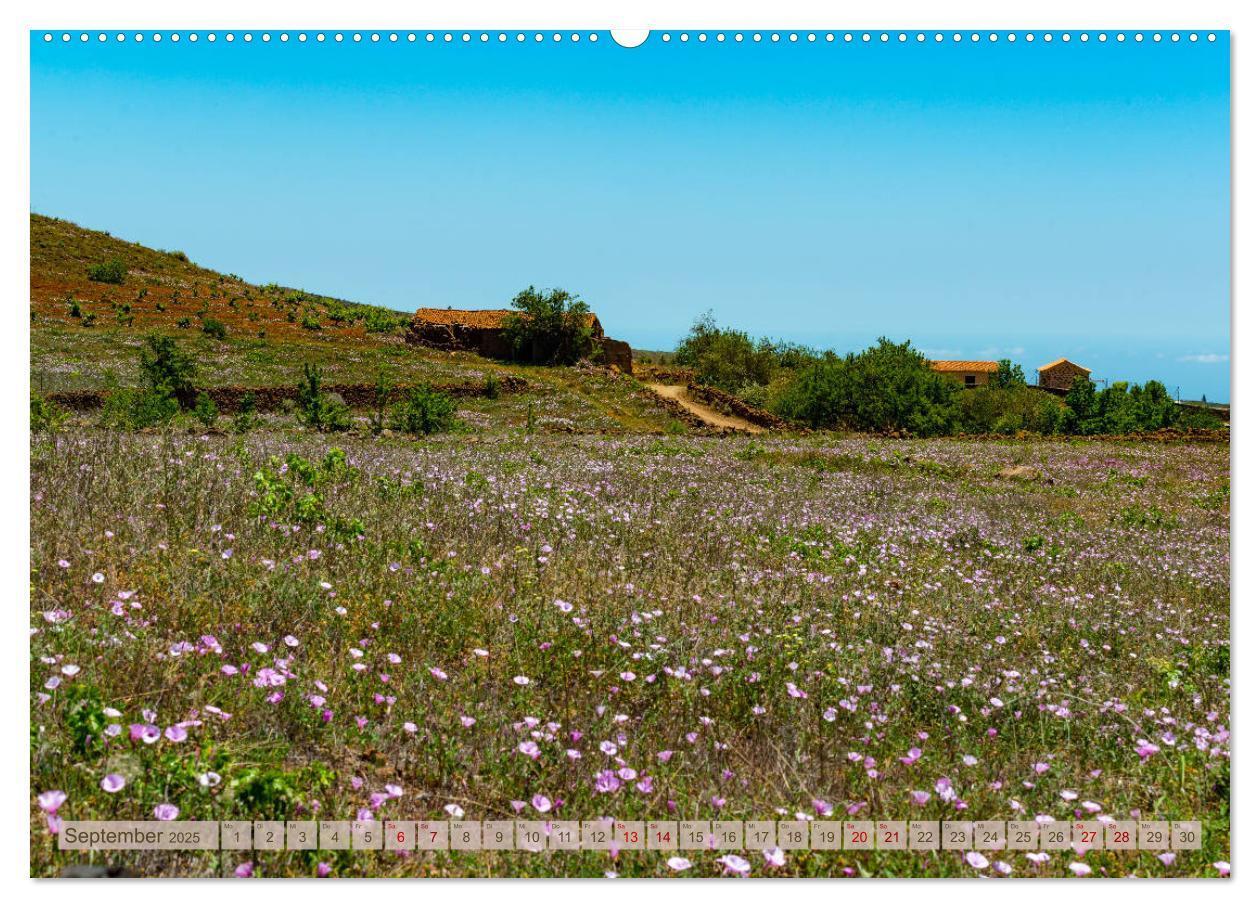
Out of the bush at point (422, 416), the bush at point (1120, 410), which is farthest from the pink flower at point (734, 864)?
the bush at point (1120, 410)

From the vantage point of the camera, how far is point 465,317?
62656mm

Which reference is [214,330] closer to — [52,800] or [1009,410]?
[52,800]

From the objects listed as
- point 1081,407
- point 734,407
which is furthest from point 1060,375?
point 734,407

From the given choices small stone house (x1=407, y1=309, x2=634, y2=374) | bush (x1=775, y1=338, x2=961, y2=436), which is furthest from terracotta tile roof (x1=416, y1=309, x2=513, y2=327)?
bush (x1=775, y1=338, x2=961, y2=436)

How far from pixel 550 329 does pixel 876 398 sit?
23309mm

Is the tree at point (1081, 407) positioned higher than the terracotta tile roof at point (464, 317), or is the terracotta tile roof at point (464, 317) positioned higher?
the terracotta tile roof at point (464, 317)

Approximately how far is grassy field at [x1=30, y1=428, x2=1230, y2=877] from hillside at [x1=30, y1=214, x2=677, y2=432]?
2502cm

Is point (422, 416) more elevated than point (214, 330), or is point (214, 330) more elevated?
point (214, 330)

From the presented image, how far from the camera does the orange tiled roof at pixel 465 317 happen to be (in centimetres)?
6075

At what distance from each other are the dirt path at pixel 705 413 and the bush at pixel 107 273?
37.6m

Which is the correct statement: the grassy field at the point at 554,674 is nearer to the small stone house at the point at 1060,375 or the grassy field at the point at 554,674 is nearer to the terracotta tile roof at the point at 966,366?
the small stone house at the point at 1060,375
